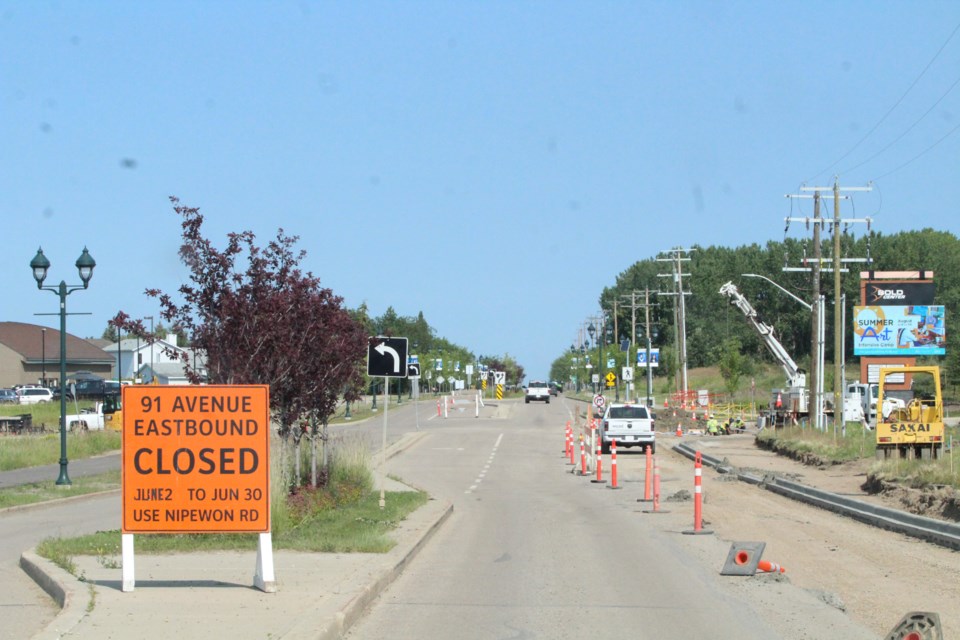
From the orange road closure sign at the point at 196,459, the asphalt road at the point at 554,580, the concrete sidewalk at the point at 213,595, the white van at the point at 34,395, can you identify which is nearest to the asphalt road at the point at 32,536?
the asphalt road at the point at 554,580

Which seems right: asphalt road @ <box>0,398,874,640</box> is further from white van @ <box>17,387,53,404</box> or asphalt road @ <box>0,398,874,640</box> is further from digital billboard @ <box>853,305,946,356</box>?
white van @ <box>17,387,53,404</box>

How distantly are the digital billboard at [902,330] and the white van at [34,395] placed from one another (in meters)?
55.2

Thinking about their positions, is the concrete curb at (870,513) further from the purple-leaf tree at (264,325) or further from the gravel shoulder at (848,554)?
the purple-leaf tree at (264,325)

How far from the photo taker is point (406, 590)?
11.6 metres

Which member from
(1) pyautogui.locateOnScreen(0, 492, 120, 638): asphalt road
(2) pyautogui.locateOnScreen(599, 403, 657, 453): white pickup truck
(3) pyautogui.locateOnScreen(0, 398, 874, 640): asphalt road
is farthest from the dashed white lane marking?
(1) pyautogui.locateOnScreen(0, 492, 120, 638): asphalt road

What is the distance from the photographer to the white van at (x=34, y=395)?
80625 mm

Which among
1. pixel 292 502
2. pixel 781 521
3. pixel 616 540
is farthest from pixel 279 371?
pixel 781 521

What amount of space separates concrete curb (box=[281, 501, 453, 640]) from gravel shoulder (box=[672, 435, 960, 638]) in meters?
Answer: 4.32

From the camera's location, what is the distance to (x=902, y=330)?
205ft

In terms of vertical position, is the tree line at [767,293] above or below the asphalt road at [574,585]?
above

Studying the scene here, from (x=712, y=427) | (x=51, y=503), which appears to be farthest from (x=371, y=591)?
(x=712, y=427)

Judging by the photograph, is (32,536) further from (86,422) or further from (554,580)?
(86,422)

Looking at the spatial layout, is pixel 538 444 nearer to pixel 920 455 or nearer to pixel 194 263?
pixel 920 455

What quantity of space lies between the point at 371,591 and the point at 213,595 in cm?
146
